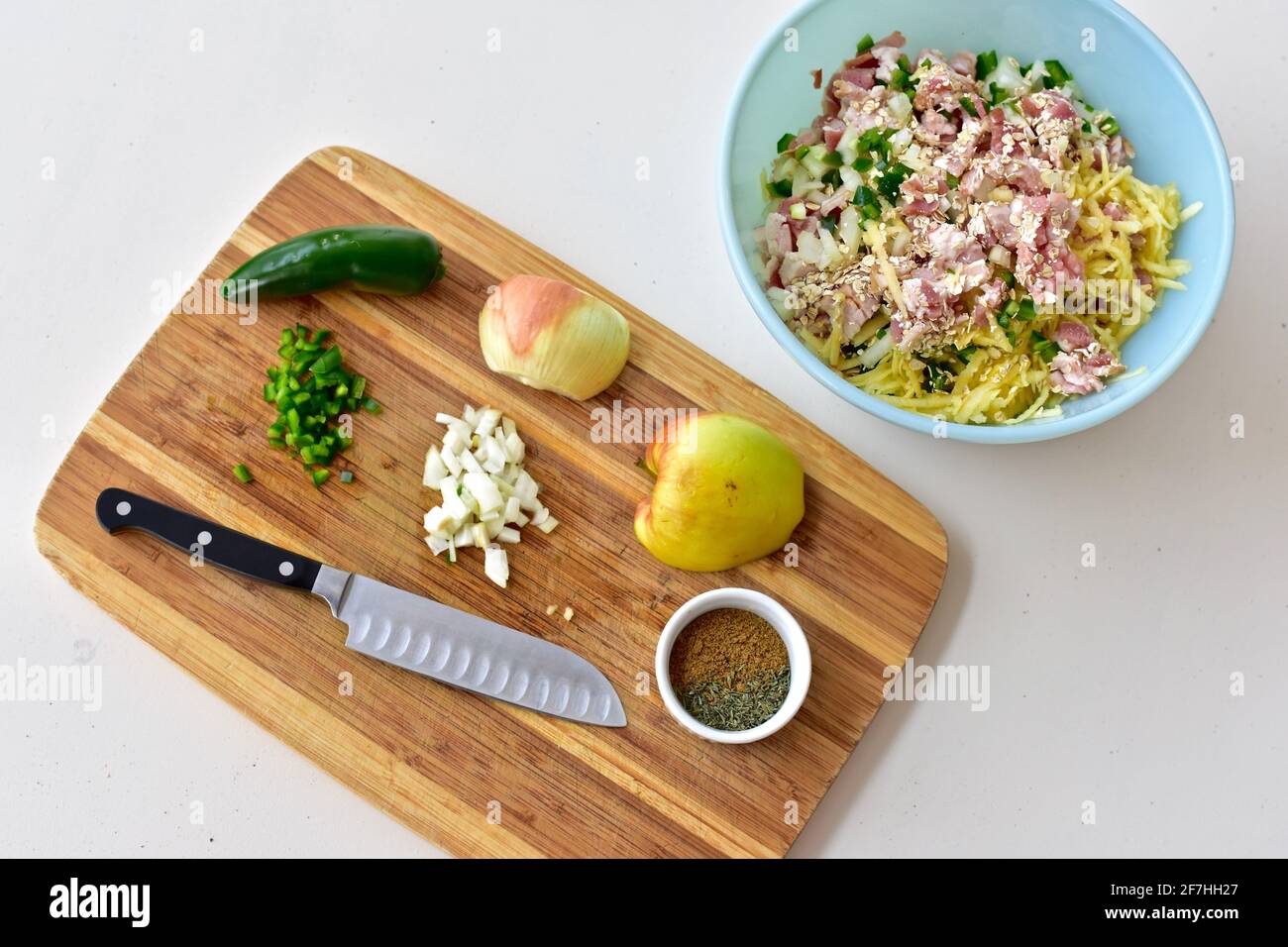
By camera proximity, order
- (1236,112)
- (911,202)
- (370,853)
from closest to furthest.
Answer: (911,202) < (370,853) < (1236,112)

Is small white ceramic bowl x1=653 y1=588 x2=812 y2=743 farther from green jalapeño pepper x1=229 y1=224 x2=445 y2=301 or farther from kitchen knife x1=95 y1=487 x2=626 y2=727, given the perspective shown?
green jalapeño pepper x1=229 y1=224 x2=445 y2=301

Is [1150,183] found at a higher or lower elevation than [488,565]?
higher

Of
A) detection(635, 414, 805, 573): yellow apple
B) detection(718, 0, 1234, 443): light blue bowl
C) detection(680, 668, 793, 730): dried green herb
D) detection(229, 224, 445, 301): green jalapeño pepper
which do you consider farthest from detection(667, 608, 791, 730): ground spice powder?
detection(229, 224, 445, 301): green jalapeño pepper

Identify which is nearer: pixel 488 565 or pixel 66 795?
pixel 488 565

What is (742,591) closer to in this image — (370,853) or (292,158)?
(370,853)

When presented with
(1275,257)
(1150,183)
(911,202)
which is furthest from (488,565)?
(1275,257)
